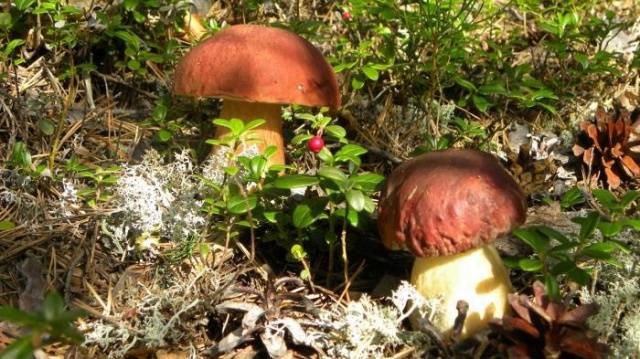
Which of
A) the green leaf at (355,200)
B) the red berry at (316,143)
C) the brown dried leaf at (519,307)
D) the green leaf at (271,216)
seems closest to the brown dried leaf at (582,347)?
the brown dried leaf at (519,307)

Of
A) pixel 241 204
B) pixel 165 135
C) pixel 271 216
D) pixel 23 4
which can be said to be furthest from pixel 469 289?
pixel 23 4

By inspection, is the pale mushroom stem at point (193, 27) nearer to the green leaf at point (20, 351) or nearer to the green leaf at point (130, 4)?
the green leaf at point (130, 4)

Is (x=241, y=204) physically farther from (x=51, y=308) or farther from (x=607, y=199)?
(x=607, y=199)

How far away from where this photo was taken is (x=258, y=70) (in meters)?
2.62

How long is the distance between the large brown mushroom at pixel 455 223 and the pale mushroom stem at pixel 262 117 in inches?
38.3

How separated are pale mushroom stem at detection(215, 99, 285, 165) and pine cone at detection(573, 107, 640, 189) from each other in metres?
1.54

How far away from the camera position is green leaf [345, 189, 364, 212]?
2141 mm

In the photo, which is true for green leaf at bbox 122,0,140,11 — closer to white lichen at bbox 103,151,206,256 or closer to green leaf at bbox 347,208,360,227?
white lichen at bbox 103,151,206,256

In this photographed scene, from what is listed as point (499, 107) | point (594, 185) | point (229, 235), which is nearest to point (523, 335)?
point (229, 235)

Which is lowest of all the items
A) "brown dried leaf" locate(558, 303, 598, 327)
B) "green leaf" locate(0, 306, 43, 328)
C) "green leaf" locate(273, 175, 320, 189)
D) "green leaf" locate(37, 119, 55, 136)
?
"green leaf" locate(37, 119, 55, 136)

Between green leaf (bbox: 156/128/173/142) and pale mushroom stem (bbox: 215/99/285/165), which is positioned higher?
pale mushroom stem (bbox: 215/99/285/165)

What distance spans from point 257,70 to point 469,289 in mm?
1238

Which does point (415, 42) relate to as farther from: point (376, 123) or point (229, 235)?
point (229, 235)

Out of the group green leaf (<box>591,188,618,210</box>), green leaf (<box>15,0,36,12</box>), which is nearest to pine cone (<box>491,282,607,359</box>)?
green leaf (<box>591,188,618,210</box>)
